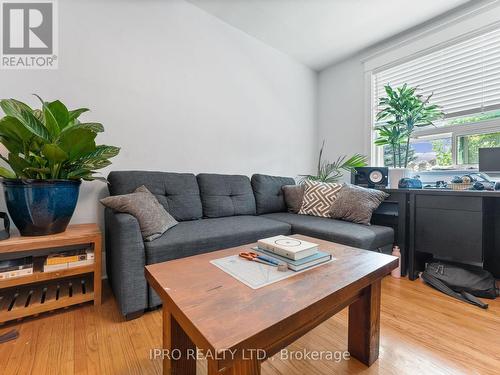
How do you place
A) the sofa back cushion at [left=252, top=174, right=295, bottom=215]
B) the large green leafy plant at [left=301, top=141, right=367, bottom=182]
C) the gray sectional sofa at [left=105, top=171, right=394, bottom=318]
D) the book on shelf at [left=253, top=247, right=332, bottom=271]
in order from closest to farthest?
the book on shelf at [left=253, top=247, right=332, bottom=271] → the gray sectional sofa at [left=105, top=171, right=394, bottom=318] → the sofa back cushion at [left=252, top=174, right=295, bottom=215] → the large green leafy plant at [left=301, top=141, right=367, bottom=182]

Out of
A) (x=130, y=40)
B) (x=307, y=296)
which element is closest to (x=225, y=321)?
(x=307, y=296)

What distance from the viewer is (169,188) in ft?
6.25

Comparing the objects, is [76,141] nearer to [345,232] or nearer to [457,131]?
[345,232]

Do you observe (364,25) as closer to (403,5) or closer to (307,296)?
(403,5)

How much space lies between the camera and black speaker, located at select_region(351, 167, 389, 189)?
222 cm

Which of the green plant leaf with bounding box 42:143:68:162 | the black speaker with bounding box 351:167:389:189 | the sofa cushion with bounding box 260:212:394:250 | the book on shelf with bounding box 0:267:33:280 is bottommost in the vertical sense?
the book on shelf with bounding box 0:267:33:280

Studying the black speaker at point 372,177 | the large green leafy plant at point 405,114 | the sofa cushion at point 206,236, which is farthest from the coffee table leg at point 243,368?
the large green leafy plant at point 405,114

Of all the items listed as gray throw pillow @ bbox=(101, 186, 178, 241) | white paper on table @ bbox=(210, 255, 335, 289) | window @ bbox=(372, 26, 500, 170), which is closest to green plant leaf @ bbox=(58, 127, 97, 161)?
gray throw pillow @ bbox=(101, 186, 178, 241)

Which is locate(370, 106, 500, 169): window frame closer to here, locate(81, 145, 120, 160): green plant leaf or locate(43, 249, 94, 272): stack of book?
locate(81, 145, 120, 160): green plant leaf

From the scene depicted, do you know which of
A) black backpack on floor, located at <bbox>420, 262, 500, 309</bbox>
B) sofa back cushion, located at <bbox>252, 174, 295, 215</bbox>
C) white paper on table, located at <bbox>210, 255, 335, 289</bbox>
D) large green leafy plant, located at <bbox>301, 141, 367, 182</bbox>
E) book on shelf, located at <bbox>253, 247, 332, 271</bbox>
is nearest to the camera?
white paper on table, located at <bbox>210, 255, 335, 289</bbox>

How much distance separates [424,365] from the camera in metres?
0.98

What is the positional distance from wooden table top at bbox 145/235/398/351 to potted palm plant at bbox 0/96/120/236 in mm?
879

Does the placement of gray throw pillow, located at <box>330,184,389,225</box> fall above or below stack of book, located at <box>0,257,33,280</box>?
above

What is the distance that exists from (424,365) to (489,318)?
70cm
